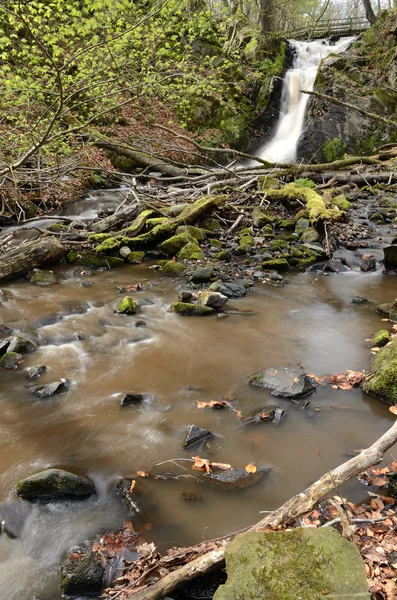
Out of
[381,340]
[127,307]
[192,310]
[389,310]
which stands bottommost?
[389,310]

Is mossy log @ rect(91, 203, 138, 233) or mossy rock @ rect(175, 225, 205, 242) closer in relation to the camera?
mossy rock @ rect(175, 225, 205, 242)

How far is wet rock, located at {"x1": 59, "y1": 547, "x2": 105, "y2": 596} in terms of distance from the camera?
7.72 ft

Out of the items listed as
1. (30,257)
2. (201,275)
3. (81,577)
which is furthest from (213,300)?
(81,577)

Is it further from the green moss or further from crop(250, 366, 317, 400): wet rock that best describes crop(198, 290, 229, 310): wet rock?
the green moss

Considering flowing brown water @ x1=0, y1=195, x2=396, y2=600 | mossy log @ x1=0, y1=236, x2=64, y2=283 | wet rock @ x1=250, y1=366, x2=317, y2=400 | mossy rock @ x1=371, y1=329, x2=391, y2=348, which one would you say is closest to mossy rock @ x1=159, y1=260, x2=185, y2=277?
flowing brown water @ x1=0, y1=195, x2=396, y2=600

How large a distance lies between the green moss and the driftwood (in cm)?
1980

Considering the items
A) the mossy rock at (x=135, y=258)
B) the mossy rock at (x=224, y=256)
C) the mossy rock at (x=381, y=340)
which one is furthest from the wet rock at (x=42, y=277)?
the mossy rock at (x=381, y=340)

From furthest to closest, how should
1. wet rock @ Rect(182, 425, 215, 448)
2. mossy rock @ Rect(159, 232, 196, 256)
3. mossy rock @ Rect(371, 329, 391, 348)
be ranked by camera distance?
1. mossy rock @ Rect(159, 232, 196, 256)
2. mossy rock @ Rect(371, 329, 391, 348)
3. wet rock @ Rect(182, 425, 215, 448)

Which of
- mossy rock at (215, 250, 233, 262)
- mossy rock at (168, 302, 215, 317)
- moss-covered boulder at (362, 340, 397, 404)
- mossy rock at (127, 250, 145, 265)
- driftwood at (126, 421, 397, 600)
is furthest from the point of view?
mossy rock at (127, 250, 145, 265)

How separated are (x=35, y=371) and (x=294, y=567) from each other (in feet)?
12.7

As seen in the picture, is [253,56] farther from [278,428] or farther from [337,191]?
[278,428]

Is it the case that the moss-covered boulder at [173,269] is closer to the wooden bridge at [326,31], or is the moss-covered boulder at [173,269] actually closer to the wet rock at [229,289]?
the wet rock at [229,289]

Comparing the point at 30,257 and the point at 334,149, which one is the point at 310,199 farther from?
the point at 334,149

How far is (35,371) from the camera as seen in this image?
4723mm
